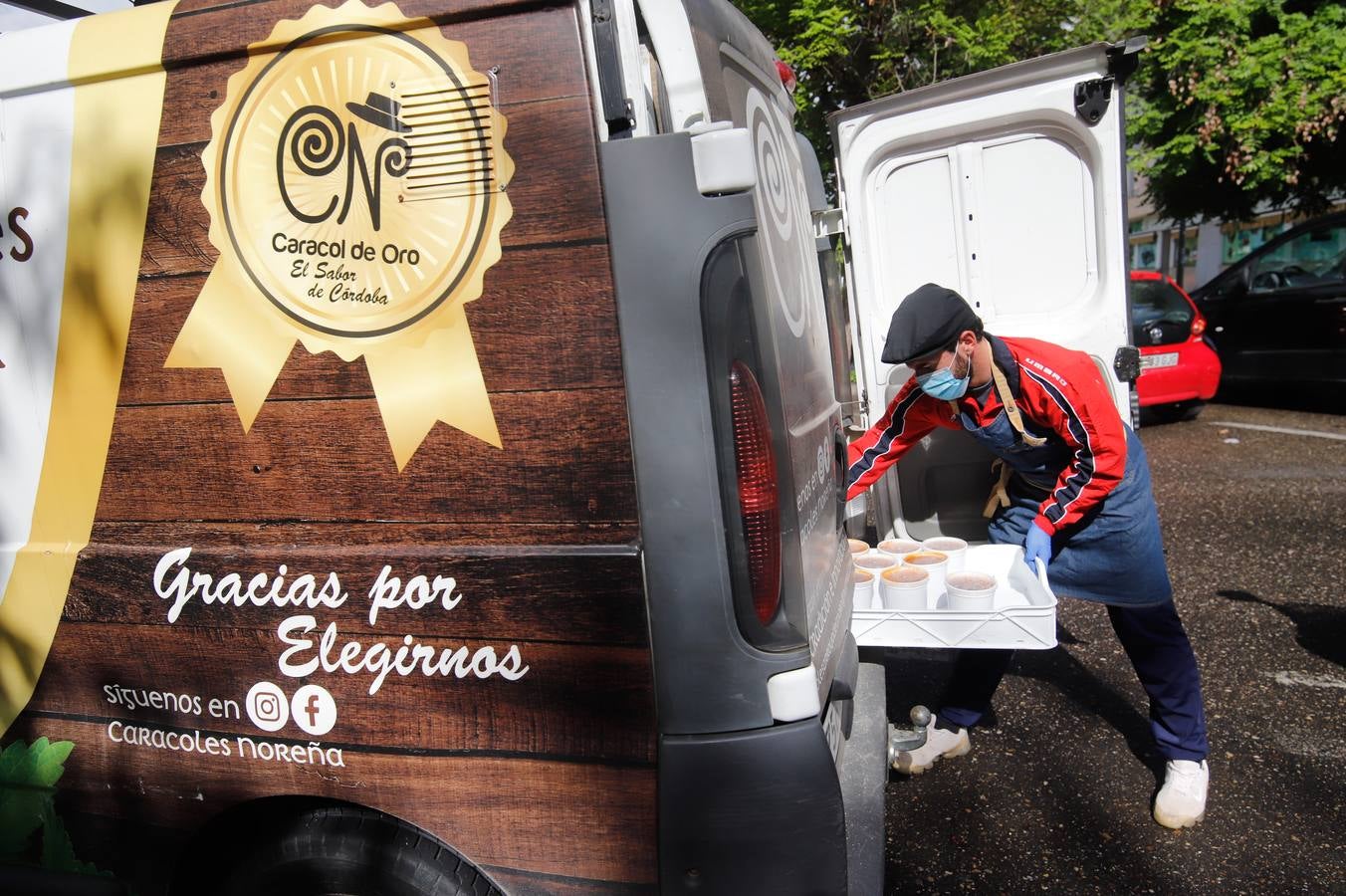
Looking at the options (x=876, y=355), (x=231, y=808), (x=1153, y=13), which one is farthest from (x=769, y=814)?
(x=1153, y=13)

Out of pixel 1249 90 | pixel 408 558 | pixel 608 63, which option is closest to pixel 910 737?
pixel 408 558

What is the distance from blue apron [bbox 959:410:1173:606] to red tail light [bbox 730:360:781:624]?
1.60 m

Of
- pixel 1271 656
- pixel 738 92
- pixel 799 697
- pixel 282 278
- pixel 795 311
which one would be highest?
pixel 738 92

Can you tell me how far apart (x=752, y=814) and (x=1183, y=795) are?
6.70 feet

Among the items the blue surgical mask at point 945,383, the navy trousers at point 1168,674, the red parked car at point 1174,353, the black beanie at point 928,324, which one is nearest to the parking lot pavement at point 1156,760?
the navy trousers at point 1168,674

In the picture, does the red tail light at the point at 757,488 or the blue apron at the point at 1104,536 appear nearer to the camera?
the red tail light at the point at 757,488

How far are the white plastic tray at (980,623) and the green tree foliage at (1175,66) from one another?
643 cm

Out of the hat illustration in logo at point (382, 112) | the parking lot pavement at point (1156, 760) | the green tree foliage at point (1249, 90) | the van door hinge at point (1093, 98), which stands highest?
the green tree foliage at point (1249, 90)

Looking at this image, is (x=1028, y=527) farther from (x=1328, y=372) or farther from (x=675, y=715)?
(x=1328, y=372)

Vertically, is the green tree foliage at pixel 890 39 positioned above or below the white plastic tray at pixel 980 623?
above

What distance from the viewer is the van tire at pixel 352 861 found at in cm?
181

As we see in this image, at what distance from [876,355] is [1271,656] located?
2.11m

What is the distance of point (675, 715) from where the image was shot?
5.43 ft

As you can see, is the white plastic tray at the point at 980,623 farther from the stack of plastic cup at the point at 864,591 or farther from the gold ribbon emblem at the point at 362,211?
the gold ribbon emblem at the point at 362,211
